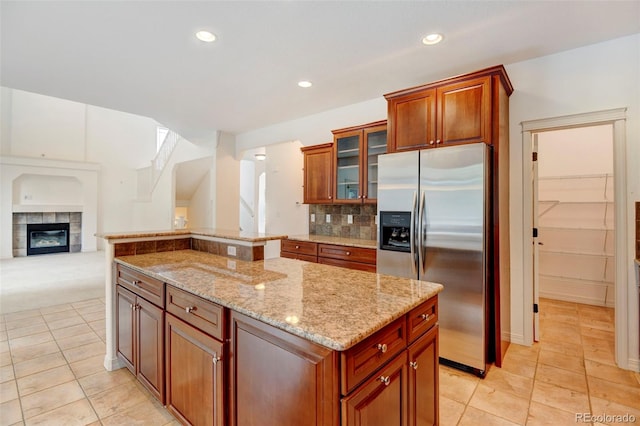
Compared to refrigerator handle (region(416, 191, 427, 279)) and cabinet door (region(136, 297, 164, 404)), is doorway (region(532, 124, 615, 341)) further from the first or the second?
cabinet door (region(136, 297, 164, 404))

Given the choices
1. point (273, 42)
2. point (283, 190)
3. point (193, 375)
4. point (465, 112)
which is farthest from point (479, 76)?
point (283, 190)

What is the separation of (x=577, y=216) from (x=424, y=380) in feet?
13.4

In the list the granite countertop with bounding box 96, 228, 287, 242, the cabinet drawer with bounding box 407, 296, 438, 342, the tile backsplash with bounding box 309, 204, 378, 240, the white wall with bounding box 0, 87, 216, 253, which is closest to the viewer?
the cabinet drawer with bounding box 407, 296, 438, 342

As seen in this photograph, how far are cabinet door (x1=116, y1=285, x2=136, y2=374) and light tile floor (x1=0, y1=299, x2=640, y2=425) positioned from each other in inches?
7.3

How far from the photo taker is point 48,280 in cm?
532

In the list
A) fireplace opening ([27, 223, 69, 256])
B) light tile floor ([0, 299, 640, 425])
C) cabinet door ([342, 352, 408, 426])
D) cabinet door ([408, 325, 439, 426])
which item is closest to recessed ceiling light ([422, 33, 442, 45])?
cabinet door ([408, 325, 439, 426])

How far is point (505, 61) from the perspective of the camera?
275cm

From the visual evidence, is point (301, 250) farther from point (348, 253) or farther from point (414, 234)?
point (414, 234)

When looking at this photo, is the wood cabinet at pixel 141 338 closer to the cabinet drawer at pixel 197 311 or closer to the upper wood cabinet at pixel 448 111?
the cabinet drawer at pixel 197 311

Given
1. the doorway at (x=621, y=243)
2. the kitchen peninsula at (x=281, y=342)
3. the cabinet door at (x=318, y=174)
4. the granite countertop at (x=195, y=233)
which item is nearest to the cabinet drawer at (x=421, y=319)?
the kitchen peninsula at (x=281, y=342)

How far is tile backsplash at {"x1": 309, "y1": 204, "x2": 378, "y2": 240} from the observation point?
3869mm

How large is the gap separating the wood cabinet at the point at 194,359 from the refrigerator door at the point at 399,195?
1.75 metres

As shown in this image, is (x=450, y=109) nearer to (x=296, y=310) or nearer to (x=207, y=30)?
(x=207, y=30)

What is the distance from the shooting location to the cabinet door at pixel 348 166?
3686 millimetres
